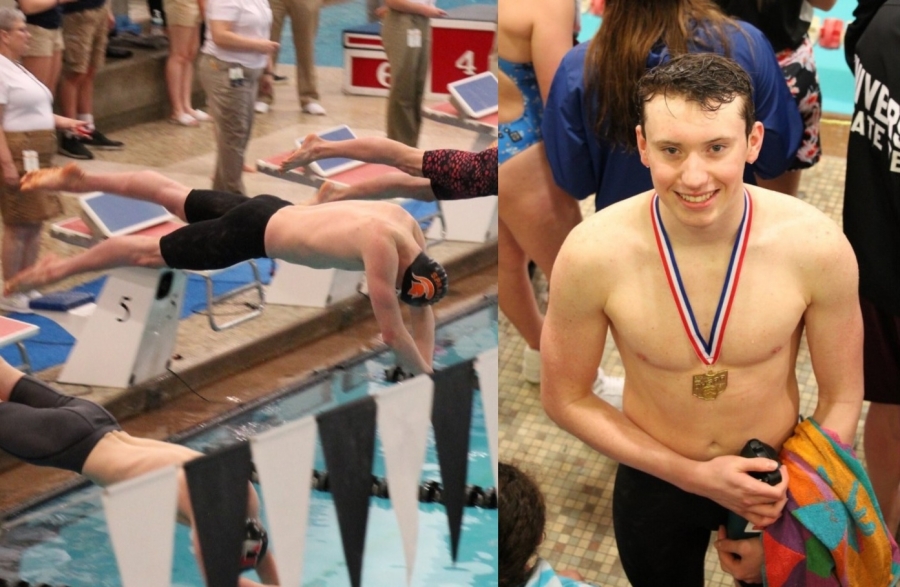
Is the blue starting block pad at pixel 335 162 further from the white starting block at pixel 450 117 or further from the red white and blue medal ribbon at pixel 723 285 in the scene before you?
the red white and blue medal ribbon at pixel 723 285

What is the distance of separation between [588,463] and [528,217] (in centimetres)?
75

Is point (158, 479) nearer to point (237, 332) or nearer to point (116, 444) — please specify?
point (116, 444)

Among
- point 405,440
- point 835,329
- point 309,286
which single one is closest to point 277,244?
point 309,286

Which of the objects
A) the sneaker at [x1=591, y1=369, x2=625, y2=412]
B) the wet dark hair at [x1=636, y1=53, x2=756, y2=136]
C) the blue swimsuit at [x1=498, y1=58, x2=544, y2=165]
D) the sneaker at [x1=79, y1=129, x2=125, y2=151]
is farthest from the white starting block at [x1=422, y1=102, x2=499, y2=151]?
the sneaker at [x1=591, y1=369, x2=625, y2=412]

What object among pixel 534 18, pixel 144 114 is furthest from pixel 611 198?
pixel 144 114

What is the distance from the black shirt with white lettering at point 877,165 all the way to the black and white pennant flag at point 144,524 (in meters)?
1.41

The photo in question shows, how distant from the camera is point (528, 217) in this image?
2.73 meters

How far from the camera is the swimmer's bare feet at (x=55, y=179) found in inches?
53.1

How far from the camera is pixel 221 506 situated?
1.58m

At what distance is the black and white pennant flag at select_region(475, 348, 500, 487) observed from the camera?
176 centimetres

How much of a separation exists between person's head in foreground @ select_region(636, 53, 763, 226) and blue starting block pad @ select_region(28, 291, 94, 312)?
804mm

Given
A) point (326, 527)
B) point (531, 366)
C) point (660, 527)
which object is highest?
point (326, 527)

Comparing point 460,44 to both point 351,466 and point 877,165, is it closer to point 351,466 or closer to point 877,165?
point 351,466

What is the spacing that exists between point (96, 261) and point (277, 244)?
26 centimetres
